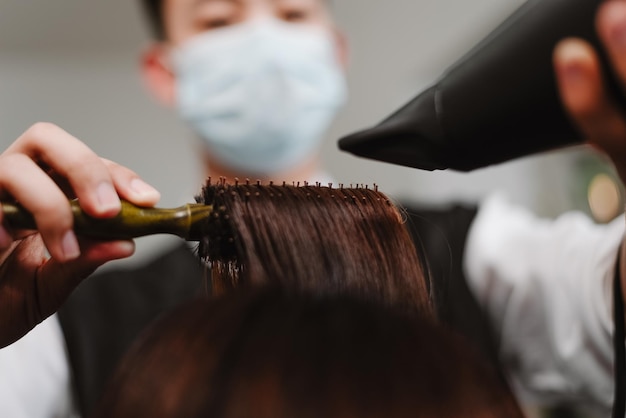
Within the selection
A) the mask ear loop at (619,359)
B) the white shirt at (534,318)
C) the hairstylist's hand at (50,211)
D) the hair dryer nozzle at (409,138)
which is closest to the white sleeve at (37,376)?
the white shirt at (534,318)

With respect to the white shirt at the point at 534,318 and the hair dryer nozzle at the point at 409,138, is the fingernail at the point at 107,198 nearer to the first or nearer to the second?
the hair dryer nozzle at the point at 409,138

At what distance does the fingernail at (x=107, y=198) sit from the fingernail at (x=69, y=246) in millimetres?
41

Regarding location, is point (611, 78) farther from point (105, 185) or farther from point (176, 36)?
point (176, 36)

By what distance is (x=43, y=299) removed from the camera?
642 mm

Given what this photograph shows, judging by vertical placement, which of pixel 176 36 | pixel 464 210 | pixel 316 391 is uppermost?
pixel 176 36

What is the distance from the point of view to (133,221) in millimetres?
520

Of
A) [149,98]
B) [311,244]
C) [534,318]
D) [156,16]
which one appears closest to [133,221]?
[311,244]

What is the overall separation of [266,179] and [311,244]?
0.84 metres

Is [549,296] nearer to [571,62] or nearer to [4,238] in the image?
[571,62]

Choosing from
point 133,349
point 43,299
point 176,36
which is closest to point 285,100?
point 176,36

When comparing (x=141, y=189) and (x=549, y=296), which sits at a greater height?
(x=141, y=189)

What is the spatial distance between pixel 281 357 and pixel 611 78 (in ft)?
0.97

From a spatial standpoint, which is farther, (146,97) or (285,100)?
(146,97)

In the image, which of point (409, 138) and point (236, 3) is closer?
point (409, 138)
